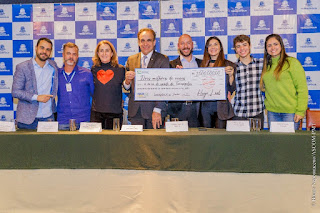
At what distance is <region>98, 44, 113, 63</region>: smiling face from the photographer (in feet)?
11.1

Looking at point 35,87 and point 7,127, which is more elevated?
point 35,87

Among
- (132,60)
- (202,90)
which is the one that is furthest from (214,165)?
(132,60)

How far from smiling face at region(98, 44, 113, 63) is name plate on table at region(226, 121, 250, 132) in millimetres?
1652

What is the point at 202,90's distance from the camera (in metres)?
2.61

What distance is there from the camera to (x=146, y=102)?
329 centimetres

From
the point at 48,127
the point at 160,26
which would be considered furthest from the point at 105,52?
the point at 160,26

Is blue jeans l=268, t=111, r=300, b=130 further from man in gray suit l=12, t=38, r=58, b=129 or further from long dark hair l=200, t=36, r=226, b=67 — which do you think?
man in gray suit l=12, t=38, r=58, b=129

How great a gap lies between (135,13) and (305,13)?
8.44ft

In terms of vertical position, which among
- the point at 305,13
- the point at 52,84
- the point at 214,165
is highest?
the point at 305,13

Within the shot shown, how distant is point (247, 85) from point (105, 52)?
5.33 ft

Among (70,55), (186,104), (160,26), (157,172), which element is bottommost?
(157,172)

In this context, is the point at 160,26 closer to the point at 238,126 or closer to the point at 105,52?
the point at 105,52

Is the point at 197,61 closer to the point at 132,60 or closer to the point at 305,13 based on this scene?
the point at 132,60

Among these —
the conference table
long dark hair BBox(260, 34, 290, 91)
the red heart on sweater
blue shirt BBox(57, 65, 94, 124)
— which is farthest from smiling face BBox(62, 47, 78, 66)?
long dark hair BBox(260, 34, 290, 91)
